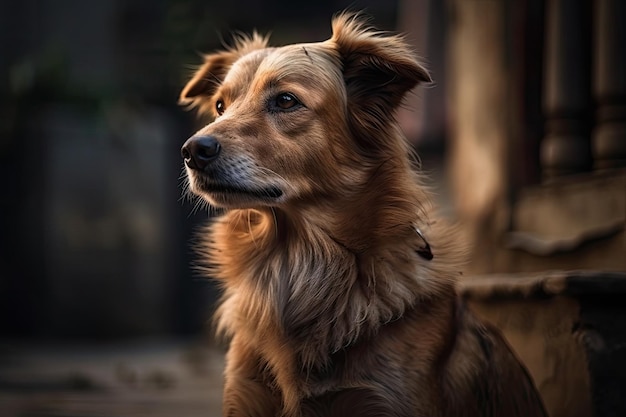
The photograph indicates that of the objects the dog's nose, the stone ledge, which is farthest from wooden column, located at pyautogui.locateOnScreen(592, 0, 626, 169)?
the dog's nose

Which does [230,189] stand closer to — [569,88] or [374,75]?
[374,75]

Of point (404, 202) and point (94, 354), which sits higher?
point (404, 202)

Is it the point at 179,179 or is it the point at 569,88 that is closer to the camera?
the point at 569,88

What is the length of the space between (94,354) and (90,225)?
4.46 ft

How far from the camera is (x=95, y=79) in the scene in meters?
9.22

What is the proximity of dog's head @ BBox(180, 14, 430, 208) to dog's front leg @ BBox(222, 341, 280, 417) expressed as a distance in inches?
20.4

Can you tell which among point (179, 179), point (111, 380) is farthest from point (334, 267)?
point (179, 179)

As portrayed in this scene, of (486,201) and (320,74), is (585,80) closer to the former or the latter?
(486,201)

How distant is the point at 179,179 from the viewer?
7105 mm

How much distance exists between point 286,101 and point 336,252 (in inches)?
20.7

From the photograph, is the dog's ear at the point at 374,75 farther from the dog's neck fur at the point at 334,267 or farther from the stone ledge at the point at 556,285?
the stone ledge at the point at 556,285

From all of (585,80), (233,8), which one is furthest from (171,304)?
(585,80)

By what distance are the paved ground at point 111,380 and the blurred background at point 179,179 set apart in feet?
0.08

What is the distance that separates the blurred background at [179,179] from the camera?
389 centimetres
